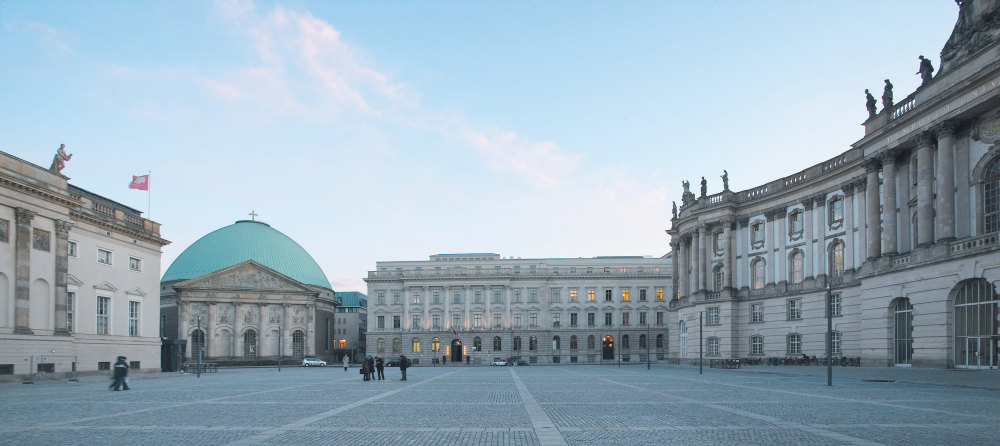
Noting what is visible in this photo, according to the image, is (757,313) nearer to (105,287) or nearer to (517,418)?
(105,287)

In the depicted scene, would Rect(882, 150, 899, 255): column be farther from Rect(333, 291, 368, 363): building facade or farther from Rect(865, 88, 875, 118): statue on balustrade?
Rect(333, 291, 368, 363): building facade

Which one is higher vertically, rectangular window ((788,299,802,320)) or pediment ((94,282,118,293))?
pediment ((94,282,118,293))

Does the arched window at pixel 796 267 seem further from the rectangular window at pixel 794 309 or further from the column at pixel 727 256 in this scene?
the column at pixel 727 256

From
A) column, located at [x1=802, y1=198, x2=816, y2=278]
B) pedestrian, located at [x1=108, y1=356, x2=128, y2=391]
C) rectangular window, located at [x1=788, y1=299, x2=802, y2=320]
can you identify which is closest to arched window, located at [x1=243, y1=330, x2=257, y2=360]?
rectangular window, located at [x1=788, y1=299, x2=802, y2=320]

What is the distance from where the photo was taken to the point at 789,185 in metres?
65.5

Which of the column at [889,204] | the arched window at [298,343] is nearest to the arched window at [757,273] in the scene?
the column at [889,204]

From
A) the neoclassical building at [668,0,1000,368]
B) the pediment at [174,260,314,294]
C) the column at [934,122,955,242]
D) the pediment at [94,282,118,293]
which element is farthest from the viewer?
the pediment at [174,260,314,294]

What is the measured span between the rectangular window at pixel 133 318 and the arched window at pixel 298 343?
57.6 metres

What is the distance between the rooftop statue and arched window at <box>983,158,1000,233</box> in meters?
52.8

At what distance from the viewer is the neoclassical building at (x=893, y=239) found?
38.4m

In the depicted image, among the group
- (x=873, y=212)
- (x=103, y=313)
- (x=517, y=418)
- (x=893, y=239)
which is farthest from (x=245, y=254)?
(x=517, y=418)

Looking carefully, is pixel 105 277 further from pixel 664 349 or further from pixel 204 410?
pixel 664 349

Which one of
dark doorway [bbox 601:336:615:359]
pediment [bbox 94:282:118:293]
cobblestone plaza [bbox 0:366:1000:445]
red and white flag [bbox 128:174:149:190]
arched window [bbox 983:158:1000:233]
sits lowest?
dark doorway [bbox 601:336:615:359]

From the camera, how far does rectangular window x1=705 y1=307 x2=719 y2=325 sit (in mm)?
73125
